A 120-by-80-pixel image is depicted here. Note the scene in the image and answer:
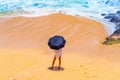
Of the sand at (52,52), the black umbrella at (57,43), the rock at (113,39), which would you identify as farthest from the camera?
the rock at (113,39)

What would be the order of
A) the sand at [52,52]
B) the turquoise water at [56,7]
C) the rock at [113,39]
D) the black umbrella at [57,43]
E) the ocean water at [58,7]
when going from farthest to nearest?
the turquoise water at [56,7] < the ocean water at [58,7] < the rock at [113,39] < the black umbrella at [57,43] < the sand at [52,52]

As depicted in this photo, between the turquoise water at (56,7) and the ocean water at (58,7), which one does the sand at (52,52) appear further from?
the turquoise water at (56,7)

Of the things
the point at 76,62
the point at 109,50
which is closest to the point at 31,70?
the point at 76,62

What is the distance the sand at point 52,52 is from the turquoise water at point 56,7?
221 cm

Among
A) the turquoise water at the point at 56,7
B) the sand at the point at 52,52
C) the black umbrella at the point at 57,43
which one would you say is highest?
the black umbrella at the point at 57,43

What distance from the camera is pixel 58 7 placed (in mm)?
16531

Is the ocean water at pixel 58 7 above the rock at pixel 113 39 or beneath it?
beneath

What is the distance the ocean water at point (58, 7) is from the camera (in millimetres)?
15328

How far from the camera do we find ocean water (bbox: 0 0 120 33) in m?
15.3

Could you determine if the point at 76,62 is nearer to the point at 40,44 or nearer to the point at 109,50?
the point at 109,50

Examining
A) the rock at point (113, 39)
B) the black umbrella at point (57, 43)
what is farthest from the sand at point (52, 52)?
the black umbrella at point (57, 43)

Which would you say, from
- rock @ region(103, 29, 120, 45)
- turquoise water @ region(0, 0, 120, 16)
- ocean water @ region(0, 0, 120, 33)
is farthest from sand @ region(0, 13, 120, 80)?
A: turquoise water @ region(0, 0, 120, 16)

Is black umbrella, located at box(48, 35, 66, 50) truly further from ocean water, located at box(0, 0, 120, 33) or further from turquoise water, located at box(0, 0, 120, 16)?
turquoise water, located at box(0, 0, 120, 16)

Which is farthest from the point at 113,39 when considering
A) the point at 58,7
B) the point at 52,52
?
the point at 58,7
